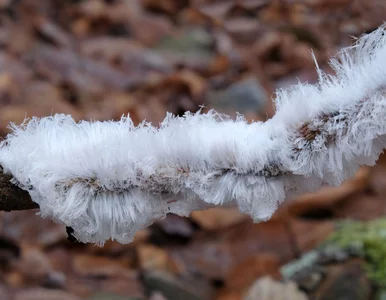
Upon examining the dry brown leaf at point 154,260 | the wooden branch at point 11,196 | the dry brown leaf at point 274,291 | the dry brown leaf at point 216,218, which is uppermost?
the dry brown leaf at point 216,218

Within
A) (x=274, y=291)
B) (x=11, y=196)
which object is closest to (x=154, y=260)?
(x=274, y=291)

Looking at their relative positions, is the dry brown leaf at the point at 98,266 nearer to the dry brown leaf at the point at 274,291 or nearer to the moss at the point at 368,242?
the dry brown leaf at the point at 274,291

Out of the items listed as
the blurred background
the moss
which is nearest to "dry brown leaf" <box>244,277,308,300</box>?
the blurred background

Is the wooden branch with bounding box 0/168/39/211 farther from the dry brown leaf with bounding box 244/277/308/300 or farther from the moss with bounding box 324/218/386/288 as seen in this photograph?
the moss with bounding box 324/218/386/288

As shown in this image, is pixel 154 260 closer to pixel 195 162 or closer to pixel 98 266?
pixel 98 266

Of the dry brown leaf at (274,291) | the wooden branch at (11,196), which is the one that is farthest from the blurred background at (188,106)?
the wooden branch at (11,196)

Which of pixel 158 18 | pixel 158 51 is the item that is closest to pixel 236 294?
pixel 158 51
